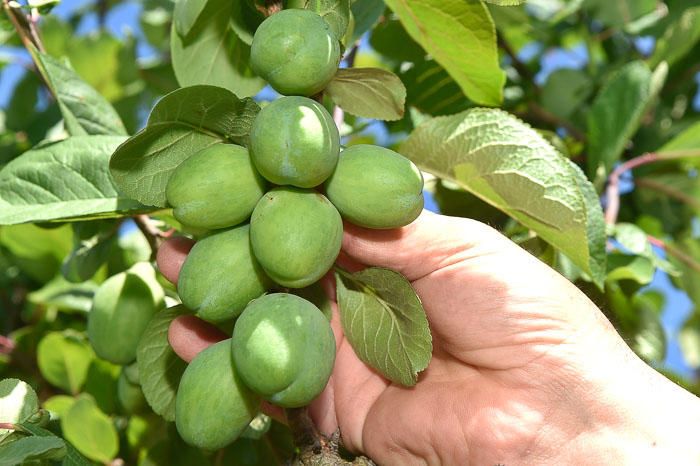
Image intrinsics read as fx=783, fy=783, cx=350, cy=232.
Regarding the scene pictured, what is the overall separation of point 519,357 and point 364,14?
22.2 inches

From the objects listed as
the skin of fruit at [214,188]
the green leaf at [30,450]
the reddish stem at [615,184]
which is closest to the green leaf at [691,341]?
the reddish stem at [615,184]

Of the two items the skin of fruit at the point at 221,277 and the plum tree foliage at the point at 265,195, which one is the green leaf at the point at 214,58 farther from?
the skin of fruit at the point at 221,277

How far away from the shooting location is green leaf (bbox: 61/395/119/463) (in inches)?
50.1

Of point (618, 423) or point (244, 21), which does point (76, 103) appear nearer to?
Result: point (244, 21)

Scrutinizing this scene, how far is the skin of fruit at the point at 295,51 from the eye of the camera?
2.69 feet

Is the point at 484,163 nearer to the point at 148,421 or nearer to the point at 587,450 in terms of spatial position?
the point at 587,450

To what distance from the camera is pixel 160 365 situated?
1.06m

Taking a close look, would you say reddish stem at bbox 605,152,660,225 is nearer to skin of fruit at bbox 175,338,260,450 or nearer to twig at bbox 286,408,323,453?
twig at bbox 286,408,323,453

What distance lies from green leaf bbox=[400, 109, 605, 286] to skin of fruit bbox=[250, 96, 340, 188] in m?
0.32

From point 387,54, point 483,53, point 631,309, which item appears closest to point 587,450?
point 483,53

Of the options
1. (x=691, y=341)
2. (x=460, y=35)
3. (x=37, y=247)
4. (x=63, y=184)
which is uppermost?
(x=460, y=35)

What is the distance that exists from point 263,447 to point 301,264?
608mm

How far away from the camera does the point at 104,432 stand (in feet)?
4.23

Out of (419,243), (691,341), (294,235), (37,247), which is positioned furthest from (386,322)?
(691,341)
